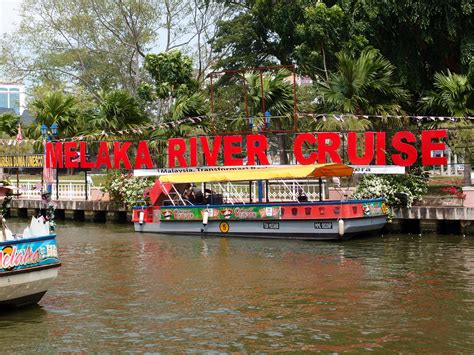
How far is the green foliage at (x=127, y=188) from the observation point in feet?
132

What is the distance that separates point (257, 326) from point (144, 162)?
79.2 ft

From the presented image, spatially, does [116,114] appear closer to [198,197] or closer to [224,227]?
[198,197]

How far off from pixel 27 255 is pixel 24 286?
30.2 inches

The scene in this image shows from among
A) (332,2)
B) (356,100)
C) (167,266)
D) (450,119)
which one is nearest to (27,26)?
(332,2)

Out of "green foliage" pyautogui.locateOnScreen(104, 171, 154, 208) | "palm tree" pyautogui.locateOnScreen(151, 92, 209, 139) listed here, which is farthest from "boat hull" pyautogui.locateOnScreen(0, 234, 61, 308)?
"palm tree" pyautogui.locateOnScreen(151, 92, 209, 139)

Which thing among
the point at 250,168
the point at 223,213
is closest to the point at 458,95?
the point at 250,168

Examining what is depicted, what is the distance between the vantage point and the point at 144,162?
130 ft

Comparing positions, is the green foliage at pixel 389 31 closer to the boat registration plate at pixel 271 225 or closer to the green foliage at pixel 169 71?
the green foliage at pixel 169 71

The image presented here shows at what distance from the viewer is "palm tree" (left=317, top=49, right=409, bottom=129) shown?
36625mm

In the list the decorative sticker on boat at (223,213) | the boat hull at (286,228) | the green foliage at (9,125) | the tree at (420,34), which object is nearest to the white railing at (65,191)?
the green foliage at (9,125)

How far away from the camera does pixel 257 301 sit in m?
18.8

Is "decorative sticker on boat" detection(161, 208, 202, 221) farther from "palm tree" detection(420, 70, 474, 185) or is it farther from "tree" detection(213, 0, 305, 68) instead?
"tree" detection(213, 0, 305, 68)

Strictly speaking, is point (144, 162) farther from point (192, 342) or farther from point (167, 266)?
point (192, 342)

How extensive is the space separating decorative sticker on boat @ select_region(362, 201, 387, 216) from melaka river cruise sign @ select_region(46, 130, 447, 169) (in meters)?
2.64
